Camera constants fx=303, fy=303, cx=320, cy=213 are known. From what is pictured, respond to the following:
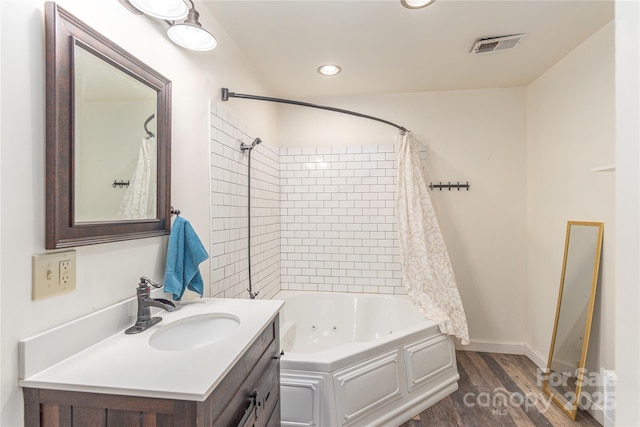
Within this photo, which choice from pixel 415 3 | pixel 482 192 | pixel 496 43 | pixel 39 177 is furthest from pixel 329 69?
pixel 39 177

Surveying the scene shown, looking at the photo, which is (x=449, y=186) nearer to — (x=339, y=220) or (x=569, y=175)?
(x=569, y=175)

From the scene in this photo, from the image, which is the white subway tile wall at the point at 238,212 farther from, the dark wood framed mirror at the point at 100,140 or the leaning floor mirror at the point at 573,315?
the leaning floor mirror at the point at 573,315

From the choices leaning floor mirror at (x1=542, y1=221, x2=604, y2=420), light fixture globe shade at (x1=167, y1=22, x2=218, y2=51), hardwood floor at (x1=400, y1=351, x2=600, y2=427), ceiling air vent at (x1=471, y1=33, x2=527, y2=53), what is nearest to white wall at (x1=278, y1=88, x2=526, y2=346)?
hardwood floor at (x1=400, y1=351, x2=600, y2=427)

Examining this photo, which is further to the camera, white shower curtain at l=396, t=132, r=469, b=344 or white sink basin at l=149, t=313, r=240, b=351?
white shower curtain at l=396, t=132, r=469, b=344

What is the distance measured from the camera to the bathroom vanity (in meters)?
0.74

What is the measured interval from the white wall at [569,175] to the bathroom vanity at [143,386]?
2280 millimetres

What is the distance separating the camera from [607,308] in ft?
6.32

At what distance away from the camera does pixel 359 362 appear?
1823 mm

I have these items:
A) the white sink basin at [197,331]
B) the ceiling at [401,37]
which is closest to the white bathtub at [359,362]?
the white sink basin at [197,331]

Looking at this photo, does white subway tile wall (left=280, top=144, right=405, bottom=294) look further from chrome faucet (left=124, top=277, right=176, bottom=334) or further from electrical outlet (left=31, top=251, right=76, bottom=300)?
electrical outlet (left=31, top=251, right=76, bottom=300)

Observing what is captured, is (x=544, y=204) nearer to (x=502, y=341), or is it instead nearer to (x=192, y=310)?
(x=502, y=341)

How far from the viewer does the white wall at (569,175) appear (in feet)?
6.35

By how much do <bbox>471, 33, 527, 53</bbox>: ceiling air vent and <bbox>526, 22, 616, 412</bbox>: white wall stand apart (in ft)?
1.62

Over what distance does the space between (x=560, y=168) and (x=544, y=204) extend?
A: 354 mm
